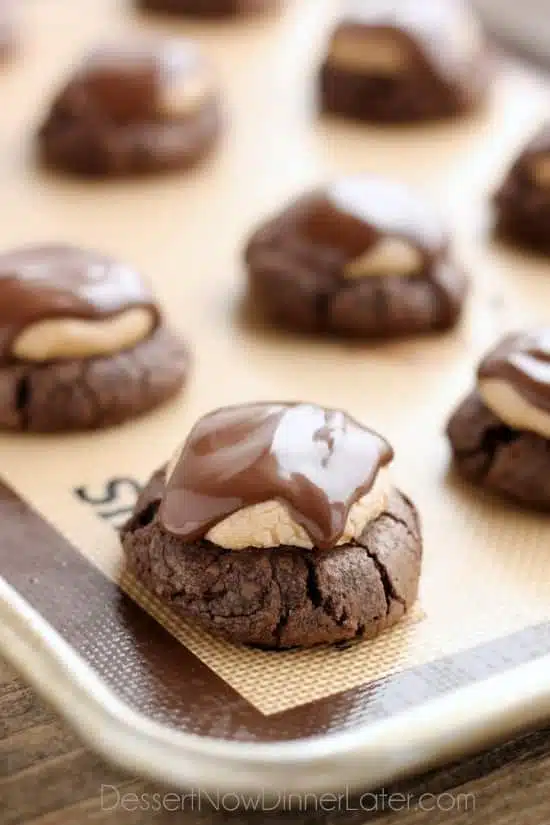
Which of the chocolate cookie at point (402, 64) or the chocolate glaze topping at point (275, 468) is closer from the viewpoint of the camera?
the chocolate glaze topping at point (275, 468)

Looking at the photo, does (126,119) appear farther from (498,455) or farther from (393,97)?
(498,455)

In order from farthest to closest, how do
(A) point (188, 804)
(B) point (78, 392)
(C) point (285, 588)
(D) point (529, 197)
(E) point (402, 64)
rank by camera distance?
1. (E) point (402, 64)
2. (D) point (529, 197)
3. (B) point (78, 392)
4. (C) point (285, 588)
5. (A) point (188, 804)

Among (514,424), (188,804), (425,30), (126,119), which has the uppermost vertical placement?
(425,30)

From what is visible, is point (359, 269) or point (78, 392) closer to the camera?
point (78, 392)

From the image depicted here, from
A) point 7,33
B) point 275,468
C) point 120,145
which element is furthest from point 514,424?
point 7,33

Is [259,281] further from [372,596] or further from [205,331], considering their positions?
[372,596]

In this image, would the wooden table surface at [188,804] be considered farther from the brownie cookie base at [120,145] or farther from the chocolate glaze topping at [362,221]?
the brownie cookie base at [120,145]

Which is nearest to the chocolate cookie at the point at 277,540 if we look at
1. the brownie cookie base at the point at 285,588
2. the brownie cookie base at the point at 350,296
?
the brownie cookie base at the point at 285,588
